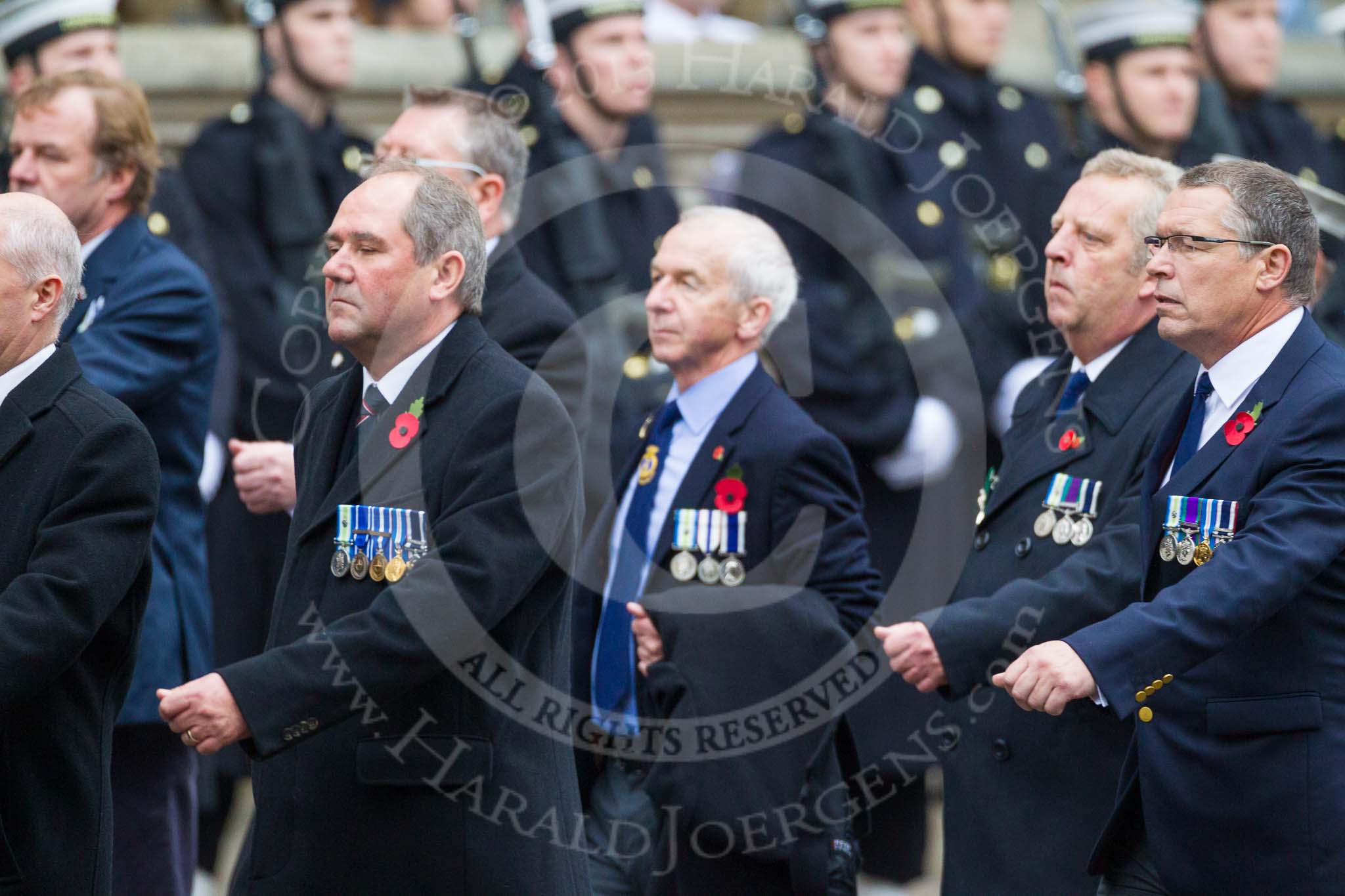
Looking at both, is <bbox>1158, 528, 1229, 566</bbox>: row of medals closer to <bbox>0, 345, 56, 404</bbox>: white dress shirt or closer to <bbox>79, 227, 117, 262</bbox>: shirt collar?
<bbox>0, 345, 56, 404</bbox>: white dress shirt

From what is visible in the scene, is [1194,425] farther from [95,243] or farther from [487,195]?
[95,243]

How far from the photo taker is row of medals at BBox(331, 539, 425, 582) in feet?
12.1

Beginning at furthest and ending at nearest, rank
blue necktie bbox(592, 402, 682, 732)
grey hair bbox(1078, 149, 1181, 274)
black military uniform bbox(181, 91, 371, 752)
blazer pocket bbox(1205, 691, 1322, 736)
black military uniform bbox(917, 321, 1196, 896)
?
black military uniform bbox(181, 91, 371, 752)
blue necktie bbox(592, 402, 682, 732)
grey hair bbox(1078, 149, 1181, 274)
black military uniform bbox(917, 321, 1196, 896)
blazer pocket bbox(1205, 691, 1322, 736)

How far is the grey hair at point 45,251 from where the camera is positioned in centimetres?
378

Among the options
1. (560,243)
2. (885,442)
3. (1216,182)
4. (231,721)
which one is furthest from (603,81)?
(231,721)

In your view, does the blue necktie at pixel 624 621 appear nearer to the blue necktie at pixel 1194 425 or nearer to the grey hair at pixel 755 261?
the grey hair at pixel 755 261

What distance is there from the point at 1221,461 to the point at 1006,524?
805mm

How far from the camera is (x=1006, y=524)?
454 cm

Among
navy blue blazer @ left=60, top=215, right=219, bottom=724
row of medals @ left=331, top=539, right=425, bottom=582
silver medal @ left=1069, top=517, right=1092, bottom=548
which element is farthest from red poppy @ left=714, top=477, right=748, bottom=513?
navy blue blazer @ left=60, top=215, right=219, bottom=724

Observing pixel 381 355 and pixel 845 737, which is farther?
pixel 845 737

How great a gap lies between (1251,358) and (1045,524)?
0.71 meters

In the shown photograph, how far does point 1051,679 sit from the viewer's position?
360 centimetres

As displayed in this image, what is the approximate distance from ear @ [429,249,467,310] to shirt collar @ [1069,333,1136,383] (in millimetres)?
1395

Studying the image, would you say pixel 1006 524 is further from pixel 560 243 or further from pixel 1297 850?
pixel 560 243
